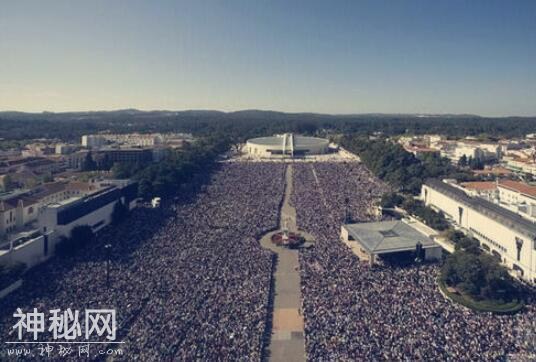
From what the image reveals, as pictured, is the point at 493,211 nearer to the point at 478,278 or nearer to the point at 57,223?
the point at 478,278

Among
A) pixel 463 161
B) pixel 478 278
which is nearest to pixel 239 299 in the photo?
pixel 478 278

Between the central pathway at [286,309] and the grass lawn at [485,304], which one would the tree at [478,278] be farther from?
the central pathway at [286,309]

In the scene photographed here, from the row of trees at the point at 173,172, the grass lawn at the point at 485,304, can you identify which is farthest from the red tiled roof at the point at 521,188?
the row of trees at the point at 173,172

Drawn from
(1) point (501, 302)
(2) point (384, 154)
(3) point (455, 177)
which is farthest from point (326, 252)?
(2) point (384, 154)

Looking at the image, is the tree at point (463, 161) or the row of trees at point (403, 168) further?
the tree at point (463, 161)

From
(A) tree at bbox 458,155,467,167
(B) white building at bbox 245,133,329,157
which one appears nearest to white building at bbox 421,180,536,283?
(A) tree at bbox 458,155,467,167
